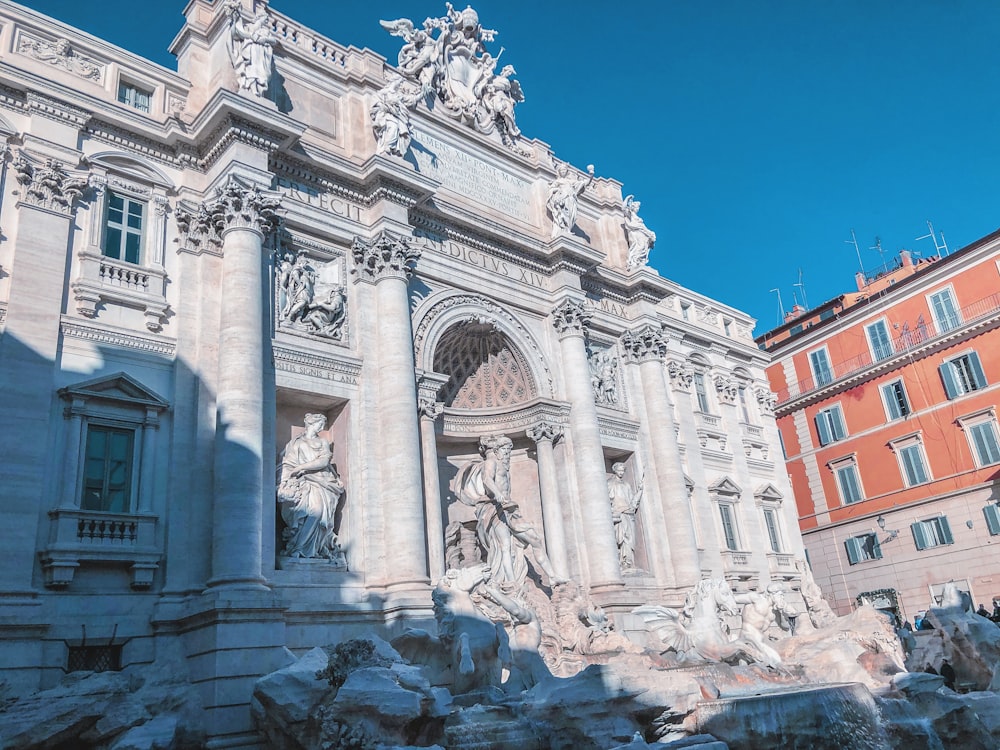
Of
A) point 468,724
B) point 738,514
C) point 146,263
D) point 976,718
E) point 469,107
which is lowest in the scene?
point 976,718

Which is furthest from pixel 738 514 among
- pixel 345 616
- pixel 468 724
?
pixel 468 724

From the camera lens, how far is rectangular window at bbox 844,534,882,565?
3105 cm

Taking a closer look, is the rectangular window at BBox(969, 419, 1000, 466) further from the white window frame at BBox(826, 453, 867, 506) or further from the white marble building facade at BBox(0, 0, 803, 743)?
the white marble building facade at BBox(0, 0, 803, 743)

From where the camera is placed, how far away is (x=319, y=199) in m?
16.9

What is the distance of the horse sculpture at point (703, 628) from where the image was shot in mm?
16125

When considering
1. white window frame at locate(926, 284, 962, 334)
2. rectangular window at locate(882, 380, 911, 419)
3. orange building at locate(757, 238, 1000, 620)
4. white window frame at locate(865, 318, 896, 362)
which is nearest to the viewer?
orange building at locate(757, 238, 1000, 620)

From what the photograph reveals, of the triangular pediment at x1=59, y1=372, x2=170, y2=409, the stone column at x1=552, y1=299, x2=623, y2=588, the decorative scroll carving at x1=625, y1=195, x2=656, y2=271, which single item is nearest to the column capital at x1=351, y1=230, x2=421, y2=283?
the triangular pediment at x1=59, y1=372, x2=170, y2=409

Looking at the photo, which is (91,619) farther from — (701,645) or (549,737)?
(701,645)

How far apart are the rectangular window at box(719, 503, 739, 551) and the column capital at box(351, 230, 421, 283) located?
12660 mm

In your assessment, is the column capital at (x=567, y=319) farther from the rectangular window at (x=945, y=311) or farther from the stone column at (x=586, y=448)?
the rectangular window at (x=945, y=311)

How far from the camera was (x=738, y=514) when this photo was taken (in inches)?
989

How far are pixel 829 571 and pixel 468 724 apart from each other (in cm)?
2577

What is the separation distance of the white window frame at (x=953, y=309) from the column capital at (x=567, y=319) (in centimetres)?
1604

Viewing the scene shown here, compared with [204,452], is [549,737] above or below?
below
